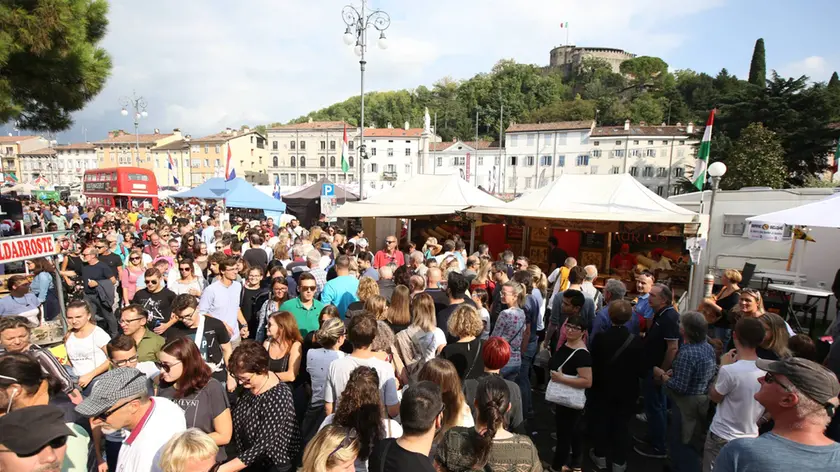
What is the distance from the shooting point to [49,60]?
6.75 meters

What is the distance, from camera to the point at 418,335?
371cm

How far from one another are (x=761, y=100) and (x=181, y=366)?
34510 millimetres

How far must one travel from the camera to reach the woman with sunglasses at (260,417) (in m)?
2.51

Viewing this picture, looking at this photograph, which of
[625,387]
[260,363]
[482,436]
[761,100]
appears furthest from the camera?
[761,100]

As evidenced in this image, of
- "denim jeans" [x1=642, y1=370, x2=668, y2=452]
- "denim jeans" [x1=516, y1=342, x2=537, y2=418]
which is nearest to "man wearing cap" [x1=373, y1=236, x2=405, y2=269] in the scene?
"denim jeans" [x1=516, y1=342, x2=537, y2=418]

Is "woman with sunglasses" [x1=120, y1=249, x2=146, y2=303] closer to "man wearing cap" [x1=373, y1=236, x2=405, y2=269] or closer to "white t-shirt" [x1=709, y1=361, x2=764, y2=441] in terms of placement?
"man wearing cap" [x1=373, y1=236, x2=405, y2=269]

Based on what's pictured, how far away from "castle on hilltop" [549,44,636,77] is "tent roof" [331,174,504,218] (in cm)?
9950

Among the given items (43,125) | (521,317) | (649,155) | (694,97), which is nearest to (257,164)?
(649,155)

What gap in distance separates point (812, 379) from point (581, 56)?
113 metres

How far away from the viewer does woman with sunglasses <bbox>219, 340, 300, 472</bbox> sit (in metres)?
2.51

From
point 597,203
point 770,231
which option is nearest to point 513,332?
point 597,203

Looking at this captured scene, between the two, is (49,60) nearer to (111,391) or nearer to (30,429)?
(111,391)

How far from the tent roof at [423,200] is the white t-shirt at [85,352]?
7.12 metres

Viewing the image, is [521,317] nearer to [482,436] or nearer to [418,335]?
[418,335]
